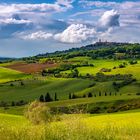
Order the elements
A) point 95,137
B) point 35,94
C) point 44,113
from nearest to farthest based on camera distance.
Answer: point 95,137, point 44,113, point 35,94

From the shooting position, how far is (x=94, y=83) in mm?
194500

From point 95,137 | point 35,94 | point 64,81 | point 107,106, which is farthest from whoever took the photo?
point 64,81

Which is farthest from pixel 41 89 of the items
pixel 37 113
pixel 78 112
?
pixel 78 112

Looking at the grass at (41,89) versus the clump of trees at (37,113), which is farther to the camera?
the grass at (41,89)

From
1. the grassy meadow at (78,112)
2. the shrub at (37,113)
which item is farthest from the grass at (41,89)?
the shrub at (37,113)

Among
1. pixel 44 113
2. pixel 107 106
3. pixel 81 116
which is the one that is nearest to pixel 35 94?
pixel 107 106

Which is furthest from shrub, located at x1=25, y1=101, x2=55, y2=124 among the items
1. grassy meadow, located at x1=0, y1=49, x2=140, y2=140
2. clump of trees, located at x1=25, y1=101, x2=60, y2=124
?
grassy meadow, located at x1=0, y1=49, x2=140, y2=140

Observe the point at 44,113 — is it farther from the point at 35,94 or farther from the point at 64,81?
the point at 64,81

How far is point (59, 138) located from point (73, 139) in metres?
0.47

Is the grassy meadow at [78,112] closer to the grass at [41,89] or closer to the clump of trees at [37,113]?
the grass at [41,89]

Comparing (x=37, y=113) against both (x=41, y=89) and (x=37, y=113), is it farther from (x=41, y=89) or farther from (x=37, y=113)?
(x=41, y=89)

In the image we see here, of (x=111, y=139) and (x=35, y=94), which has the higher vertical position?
(x=111, y=139)

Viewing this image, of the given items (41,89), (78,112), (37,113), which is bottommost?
(41,89)

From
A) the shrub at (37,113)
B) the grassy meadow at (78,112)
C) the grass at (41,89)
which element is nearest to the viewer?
the grassy meadow at (78,112)
